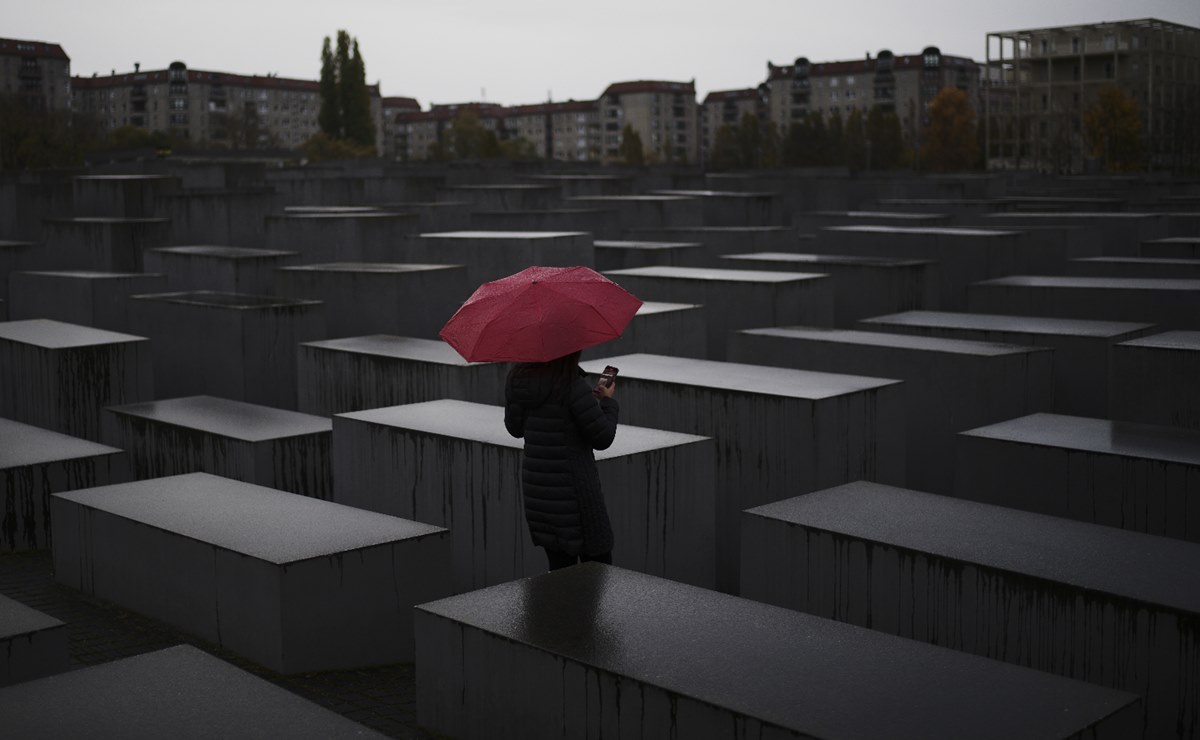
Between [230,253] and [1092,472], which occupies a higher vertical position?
[230,253]

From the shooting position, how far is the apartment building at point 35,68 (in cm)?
10788

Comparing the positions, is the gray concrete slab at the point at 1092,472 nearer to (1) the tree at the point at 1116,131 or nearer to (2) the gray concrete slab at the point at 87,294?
(2) the gray concrete slab at the point at 87,294

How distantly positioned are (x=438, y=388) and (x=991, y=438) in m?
4.13

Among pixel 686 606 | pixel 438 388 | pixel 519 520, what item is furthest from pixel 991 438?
pixel 438 388

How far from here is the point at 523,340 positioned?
212 inches

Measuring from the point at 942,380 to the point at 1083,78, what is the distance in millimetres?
67868

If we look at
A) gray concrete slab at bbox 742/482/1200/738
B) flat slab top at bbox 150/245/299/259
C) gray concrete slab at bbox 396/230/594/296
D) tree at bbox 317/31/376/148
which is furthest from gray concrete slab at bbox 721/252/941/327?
tree at bbox 317/31/376/148

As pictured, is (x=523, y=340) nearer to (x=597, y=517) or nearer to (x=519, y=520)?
(x=597, y=517)

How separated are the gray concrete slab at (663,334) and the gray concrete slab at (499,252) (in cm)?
347

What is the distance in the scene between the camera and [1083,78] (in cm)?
7156

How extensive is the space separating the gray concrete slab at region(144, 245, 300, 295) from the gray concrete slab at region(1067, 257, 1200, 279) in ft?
30.5

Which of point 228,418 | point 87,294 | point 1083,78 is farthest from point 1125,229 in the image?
point 1083,78

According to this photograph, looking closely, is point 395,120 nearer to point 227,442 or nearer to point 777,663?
point 227,442

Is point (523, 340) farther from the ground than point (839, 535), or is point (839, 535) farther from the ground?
point (523, 340)
